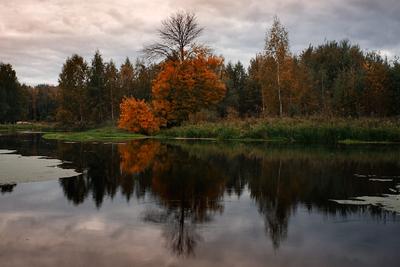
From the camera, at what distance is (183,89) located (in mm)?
46000

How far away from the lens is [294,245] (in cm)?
702

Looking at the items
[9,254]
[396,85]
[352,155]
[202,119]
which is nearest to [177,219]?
[9,254]

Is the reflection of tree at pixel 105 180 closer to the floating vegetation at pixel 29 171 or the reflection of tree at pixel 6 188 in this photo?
the floating vegetation at pixel 29 171

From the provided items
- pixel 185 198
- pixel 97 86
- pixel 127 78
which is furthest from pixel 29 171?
pixel 127 78

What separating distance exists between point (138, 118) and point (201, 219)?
3565 cm

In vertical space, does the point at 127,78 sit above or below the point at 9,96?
above

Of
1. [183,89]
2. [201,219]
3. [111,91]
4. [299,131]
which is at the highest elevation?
[111,91]

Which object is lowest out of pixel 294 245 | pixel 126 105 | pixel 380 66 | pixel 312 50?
pixel 294 245

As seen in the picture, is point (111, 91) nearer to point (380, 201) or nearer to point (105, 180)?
point (105, 180)

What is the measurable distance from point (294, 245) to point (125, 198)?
17.6 ft

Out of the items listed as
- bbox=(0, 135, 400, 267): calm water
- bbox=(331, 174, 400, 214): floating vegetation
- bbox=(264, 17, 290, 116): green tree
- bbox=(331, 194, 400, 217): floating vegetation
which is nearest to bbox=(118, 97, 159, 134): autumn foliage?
bbox=(264, 17, 290, 116): green tree

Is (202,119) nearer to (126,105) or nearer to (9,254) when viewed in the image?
(126,105)

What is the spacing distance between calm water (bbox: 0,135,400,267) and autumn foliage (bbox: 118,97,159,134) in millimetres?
27790

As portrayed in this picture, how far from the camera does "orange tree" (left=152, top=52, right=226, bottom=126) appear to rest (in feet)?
150
